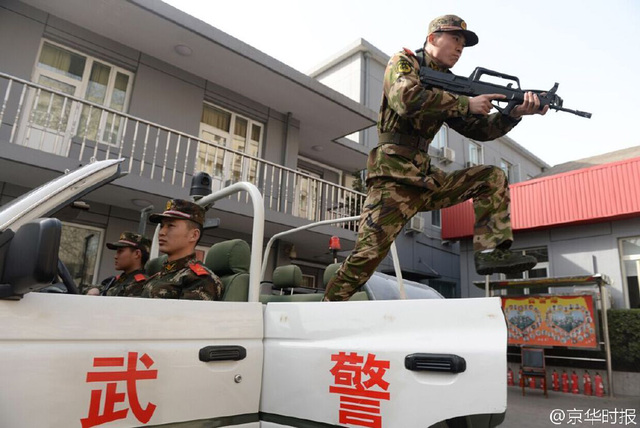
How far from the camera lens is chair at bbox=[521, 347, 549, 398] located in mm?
8399

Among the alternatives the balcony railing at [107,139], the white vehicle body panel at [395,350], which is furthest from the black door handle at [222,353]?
the balcony railing at [107,139]

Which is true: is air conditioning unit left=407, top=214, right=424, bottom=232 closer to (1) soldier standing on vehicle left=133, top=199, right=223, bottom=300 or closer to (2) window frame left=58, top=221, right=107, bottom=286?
(2) window frame left=58, top=221, right=107, bottom=286

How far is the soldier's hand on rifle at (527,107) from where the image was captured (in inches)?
94.0

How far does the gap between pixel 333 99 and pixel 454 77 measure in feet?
28.1

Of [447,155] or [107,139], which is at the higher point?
[447,155]

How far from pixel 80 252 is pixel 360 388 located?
7.94 m

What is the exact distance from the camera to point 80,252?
26.8 feet

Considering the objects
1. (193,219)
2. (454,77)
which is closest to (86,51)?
(193,219)

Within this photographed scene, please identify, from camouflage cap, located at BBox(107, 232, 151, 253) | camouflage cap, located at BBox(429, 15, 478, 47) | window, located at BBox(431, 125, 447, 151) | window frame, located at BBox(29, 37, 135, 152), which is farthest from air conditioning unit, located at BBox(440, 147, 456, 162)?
camouflage cap, located at BBox(429, 15, 478, 47)

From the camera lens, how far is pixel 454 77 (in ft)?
8.25

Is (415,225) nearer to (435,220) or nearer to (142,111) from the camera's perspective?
(435,220)

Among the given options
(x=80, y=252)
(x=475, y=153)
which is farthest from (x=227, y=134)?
(x=475, y=153)

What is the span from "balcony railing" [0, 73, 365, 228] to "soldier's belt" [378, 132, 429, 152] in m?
5.46

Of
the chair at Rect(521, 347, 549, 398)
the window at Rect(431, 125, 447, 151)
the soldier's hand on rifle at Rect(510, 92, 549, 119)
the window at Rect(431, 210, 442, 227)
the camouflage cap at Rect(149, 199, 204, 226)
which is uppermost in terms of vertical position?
the window at Rect(431, 125, 447, 151)
